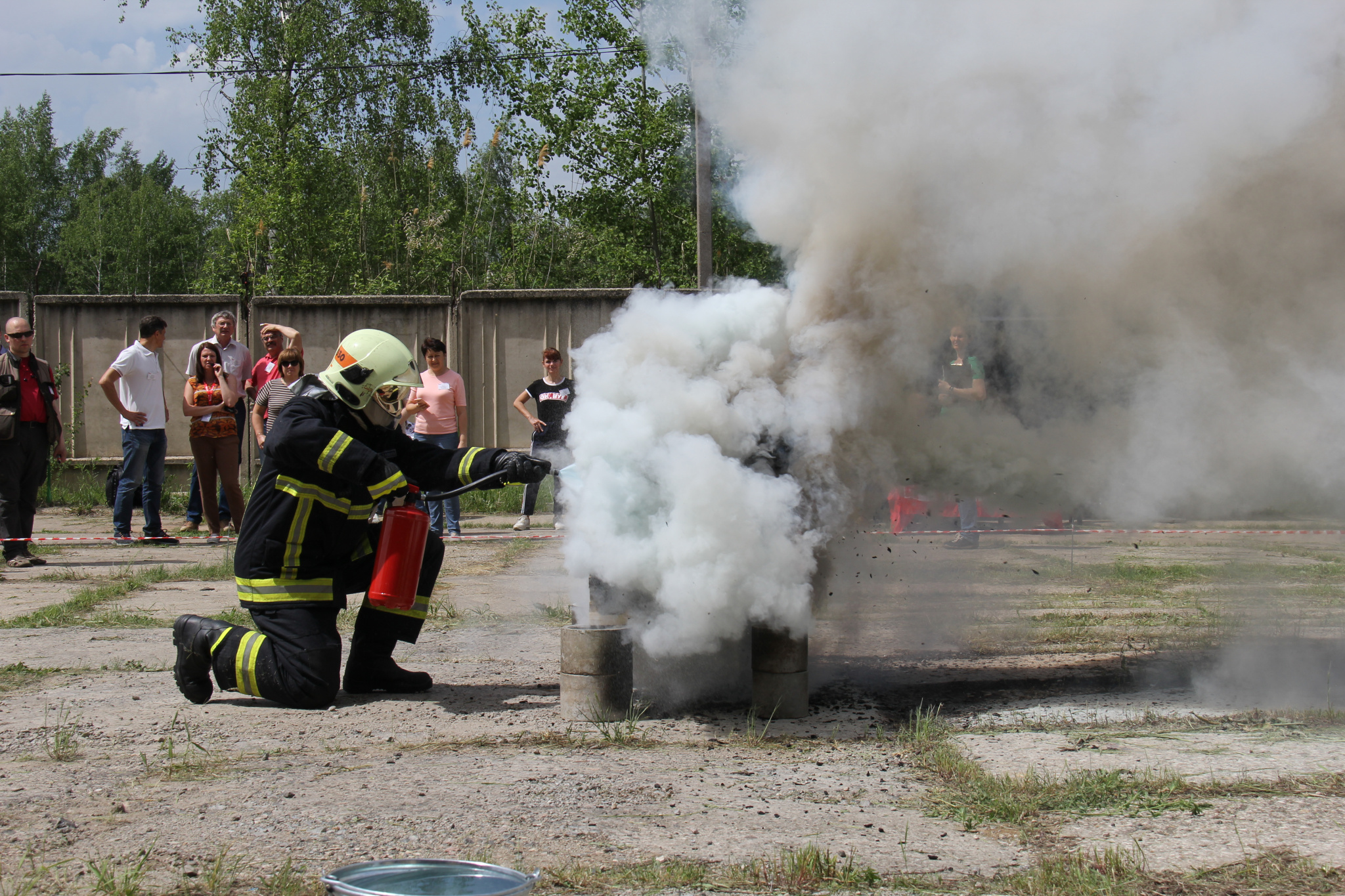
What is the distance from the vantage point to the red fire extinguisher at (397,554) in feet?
14.4

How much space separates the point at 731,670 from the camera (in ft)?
15.1

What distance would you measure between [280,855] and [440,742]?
1.12 meters

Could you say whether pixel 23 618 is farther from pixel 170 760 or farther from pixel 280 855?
pixel 280 855

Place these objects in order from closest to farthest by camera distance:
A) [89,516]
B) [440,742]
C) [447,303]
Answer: [440,742] → [89,516] → [447,303]

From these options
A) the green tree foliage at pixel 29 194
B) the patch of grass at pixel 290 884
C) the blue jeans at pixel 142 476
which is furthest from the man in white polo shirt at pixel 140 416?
the green tree foliage at pixel 29 194

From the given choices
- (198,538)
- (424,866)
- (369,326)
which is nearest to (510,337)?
(369,326)

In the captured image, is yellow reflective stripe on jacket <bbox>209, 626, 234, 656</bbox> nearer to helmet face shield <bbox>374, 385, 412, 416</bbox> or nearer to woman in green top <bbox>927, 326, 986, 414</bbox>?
helmet face shield <bbox>374, 385, 412, 416</bbox>

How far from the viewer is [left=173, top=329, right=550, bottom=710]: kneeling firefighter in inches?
173

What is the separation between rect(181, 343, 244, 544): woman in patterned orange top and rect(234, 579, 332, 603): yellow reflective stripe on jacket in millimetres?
5134

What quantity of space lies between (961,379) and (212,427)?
253 inches

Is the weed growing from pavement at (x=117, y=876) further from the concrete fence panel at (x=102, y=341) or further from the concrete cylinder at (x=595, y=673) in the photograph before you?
the concrete fence panel at (x=102, y=341)

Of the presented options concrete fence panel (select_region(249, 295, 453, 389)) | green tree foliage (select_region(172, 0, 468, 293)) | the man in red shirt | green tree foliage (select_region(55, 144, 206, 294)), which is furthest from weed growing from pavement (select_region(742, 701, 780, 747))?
green tree foliage (select_region(55, 144, 206, 294))

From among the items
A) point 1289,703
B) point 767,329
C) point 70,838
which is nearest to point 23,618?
point 70,838

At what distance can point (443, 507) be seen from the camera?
1020 centimetres
